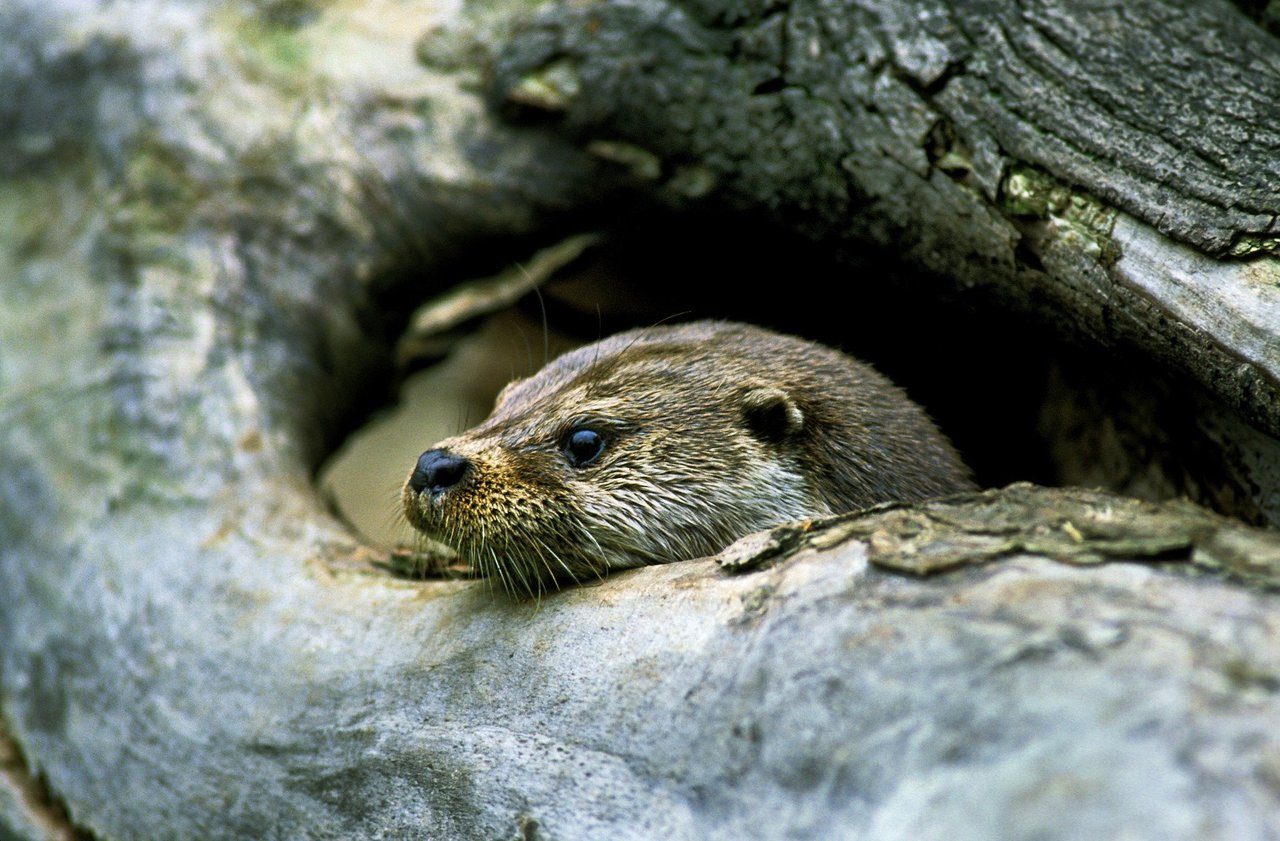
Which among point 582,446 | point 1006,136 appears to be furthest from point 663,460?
point 1006,136

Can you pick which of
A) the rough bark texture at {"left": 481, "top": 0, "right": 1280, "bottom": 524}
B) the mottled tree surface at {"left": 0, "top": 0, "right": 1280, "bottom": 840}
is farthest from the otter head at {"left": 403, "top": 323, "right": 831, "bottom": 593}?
the rough bark texture at {"left": 481, "top": 0, "right": 1280, "bottom": 524}

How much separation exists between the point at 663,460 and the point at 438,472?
74 centimetres

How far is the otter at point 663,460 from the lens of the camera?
3273mm

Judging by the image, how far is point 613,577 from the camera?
318cm

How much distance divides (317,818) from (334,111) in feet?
10.5

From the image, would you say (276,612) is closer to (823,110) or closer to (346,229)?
(346,229)

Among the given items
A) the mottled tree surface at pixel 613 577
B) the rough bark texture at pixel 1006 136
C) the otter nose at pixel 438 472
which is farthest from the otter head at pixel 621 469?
the rough bark texture at pixel 1006 136

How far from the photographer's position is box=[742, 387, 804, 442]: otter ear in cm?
354

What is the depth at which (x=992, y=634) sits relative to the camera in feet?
7.04

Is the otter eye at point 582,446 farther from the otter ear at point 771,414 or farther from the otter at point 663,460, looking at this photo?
the otter ear at point 771,414

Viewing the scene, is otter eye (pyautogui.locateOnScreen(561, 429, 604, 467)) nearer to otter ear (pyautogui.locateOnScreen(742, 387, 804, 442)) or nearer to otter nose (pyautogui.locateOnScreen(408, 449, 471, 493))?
otter nose (pyautogui.locateOnScreen(408, 449, 471, 493))

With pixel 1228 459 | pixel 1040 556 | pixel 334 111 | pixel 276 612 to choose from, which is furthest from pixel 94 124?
pixel 1228 459

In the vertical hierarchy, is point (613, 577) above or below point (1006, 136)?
below

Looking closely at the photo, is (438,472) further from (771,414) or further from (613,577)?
(771,414)
